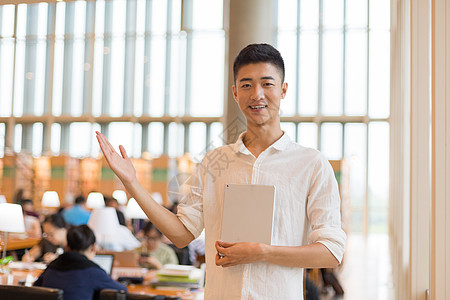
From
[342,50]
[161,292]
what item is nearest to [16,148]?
[342,50]

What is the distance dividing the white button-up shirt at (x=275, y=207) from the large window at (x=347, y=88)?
48.3 ft

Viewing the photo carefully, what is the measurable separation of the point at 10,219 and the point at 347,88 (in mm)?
13407

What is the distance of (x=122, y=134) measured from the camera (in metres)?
18.4

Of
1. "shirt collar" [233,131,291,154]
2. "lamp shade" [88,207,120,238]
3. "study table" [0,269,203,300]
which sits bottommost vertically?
"study table" [0,269,203,300]

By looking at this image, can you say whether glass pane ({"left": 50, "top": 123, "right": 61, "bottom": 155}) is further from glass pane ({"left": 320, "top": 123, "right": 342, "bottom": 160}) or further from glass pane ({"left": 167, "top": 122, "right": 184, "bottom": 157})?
glass pane ({"left": 320, "top": 123, "right": 342, "bottom": 160})

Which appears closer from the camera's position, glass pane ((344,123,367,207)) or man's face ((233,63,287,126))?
man's face ((233,63,287,126))

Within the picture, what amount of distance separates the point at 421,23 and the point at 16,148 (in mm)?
17212

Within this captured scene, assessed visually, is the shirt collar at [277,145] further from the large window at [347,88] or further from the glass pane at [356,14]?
the glass pane at [356,14]

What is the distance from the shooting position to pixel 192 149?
17.9 meters

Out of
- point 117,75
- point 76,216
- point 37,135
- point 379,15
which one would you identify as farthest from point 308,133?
point 37,135

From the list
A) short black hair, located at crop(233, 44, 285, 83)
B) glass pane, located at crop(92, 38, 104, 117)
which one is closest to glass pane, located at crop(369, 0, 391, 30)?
glass pane, located at crop(92, 38, 104, 117)

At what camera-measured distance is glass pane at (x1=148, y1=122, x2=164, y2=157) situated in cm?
1805

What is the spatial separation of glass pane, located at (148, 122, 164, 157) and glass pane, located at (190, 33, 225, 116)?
124 centimetres

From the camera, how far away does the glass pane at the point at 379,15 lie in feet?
54.7
